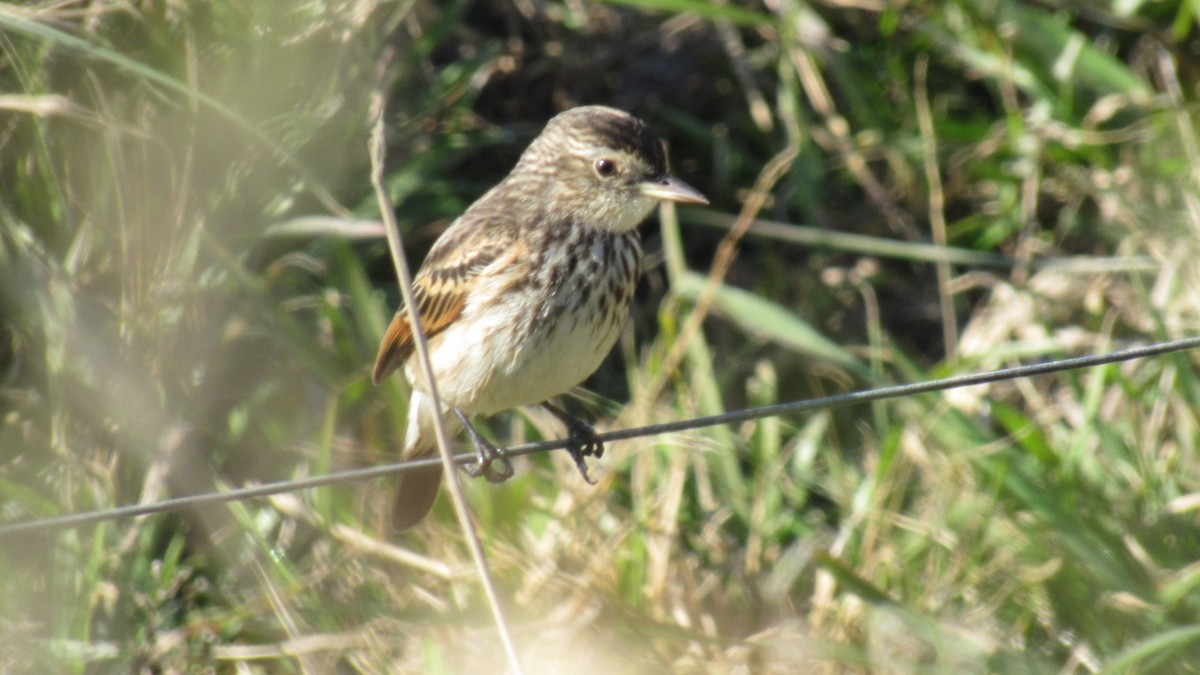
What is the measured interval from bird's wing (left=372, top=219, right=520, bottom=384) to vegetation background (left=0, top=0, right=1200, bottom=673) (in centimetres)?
38

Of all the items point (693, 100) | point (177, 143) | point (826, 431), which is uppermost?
point (177, 143)

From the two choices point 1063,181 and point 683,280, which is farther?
point 1063,181

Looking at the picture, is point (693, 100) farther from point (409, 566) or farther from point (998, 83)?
point (409, 566)

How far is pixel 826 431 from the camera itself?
5879mm

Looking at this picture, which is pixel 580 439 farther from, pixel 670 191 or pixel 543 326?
pixel 670 191

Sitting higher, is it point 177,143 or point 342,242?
point 177,143

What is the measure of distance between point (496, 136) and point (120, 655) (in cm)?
246

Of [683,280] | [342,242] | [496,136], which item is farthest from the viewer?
[496,136]

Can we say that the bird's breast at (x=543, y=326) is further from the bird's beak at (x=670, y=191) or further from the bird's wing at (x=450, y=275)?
the bird's beak at (x=670, y=191)

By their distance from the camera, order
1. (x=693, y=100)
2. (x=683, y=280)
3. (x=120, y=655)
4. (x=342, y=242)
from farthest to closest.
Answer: (x=693, y=100), (x=683, y=280), (x=342, y=242), (x=120, y=655)

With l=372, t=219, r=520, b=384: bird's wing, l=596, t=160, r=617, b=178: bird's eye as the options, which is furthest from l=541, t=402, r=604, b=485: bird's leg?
l=596, t=160, r=617, b=178: bird's eye

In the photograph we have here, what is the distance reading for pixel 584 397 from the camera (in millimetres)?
5352

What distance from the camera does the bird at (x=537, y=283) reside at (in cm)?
419

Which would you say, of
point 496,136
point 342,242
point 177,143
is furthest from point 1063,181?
point 177,143
